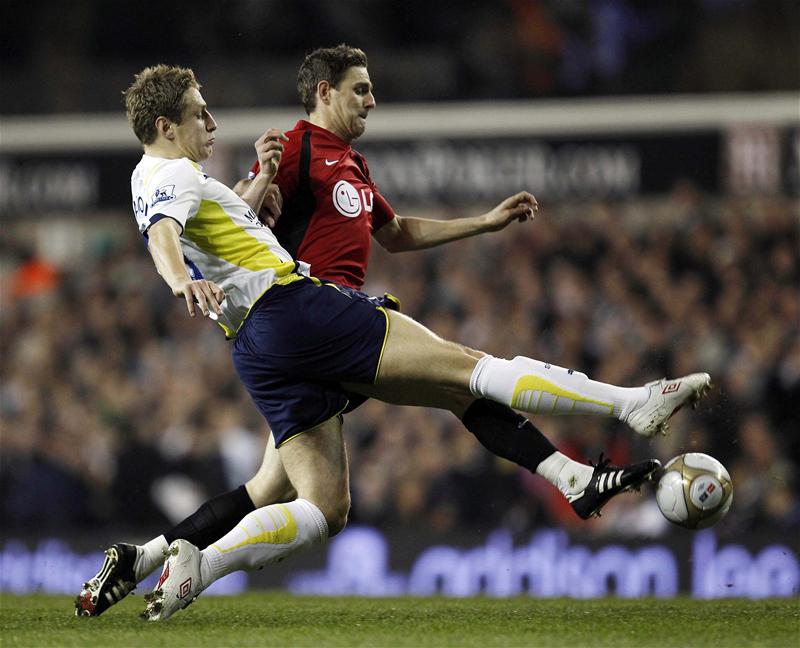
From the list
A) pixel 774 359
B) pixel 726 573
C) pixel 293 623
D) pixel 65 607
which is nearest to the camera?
pixel 293 623

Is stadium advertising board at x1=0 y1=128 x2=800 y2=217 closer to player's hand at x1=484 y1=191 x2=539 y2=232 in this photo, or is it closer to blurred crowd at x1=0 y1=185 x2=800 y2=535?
blurred crowd at x1=0 y1=185 x2=800 y2=535

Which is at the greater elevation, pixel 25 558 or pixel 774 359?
pixel 774 359

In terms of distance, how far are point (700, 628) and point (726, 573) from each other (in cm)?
364

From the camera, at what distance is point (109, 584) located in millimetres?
5039

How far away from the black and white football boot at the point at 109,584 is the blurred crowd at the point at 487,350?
3.20 metres

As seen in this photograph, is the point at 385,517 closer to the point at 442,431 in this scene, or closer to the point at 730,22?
the point at 442,431

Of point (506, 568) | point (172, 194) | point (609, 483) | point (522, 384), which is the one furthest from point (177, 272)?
point (506, 568)

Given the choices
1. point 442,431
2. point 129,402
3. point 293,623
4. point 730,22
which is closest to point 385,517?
point 442,431

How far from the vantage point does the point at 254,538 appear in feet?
15.2

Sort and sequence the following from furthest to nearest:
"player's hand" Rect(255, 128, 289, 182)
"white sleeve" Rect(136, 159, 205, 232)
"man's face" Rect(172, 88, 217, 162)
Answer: "player's hand" Rect(255, 128, 289, 182) → "man's face" Rect(172, 88, 217, 162) → "white sleeve" Rect(136, 159, 205, 232)

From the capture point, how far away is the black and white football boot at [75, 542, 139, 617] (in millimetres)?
5039

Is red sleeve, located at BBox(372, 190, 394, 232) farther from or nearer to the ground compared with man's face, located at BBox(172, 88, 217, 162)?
nearer to the ground

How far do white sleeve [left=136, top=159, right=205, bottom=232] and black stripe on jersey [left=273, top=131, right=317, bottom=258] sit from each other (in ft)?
1.97

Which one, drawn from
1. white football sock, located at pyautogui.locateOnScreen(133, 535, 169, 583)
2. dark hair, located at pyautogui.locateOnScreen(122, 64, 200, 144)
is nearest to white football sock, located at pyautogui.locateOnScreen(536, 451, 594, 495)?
white football sock, located at pyautogui.locateOnScreen(133, 535, 169, 583)
